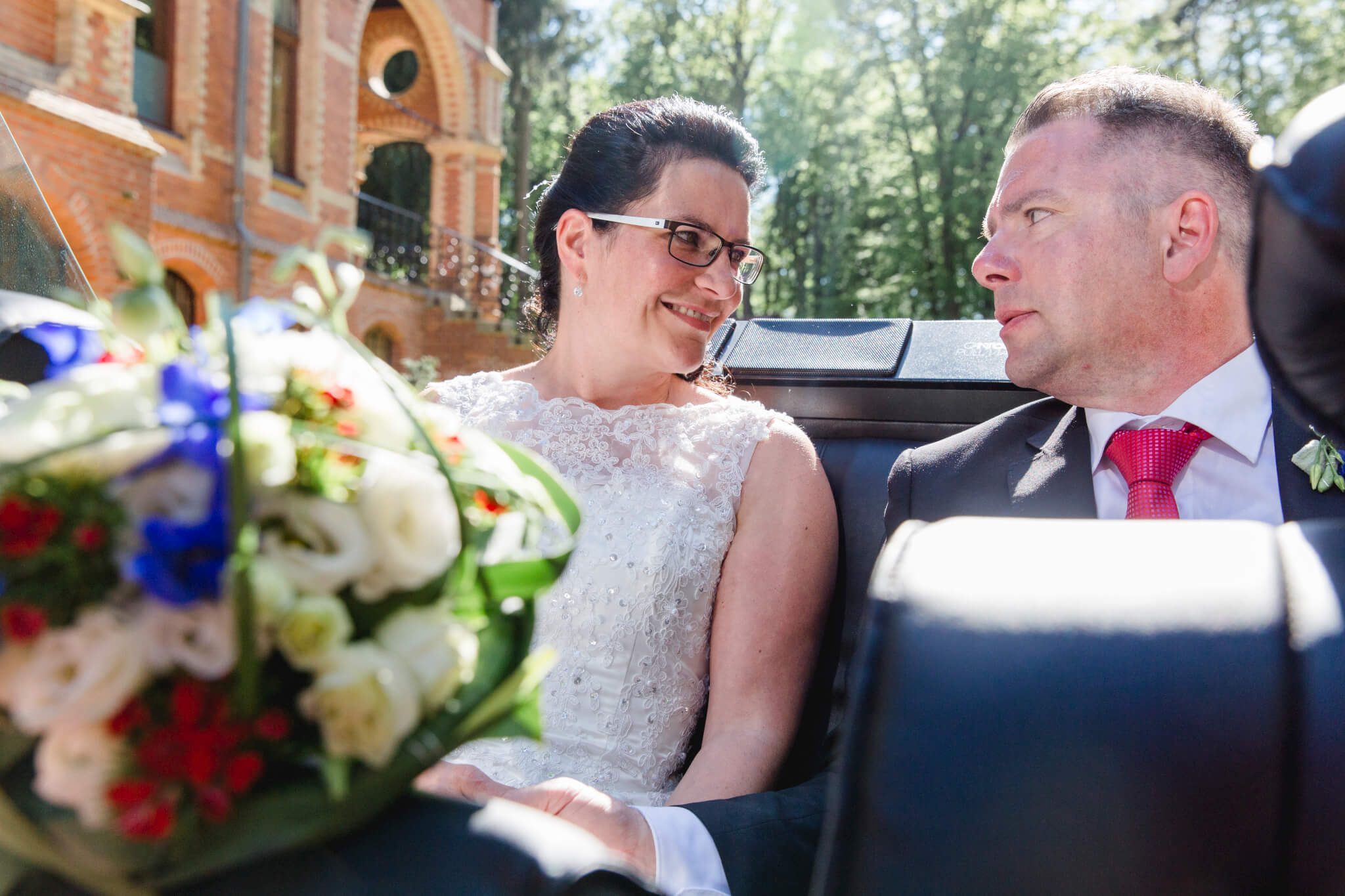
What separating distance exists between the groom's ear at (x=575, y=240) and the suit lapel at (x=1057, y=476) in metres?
1.10

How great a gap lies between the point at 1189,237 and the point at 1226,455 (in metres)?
0.47

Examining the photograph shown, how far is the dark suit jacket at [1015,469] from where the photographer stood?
192 cm

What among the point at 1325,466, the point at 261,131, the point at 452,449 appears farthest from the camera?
the point at 261,131

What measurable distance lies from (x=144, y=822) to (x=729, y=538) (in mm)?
1558

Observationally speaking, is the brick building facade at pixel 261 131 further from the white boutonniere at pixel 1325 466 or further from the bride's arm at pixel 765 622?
the white boutonniere at pixel 1325 466

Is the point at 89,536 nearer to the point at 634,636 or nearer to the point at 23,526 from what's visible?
the point at 23,526

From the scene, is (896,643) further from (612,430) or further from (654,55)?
(654,55)

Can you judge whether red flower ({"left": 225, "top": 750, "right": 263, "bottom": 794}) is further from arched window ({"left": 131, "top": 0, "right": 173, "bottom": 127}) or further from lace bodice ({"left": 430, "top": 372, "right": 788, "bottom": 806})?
arched window ({"left": 131, "top": 0, "right": 173, "bottom": 127})

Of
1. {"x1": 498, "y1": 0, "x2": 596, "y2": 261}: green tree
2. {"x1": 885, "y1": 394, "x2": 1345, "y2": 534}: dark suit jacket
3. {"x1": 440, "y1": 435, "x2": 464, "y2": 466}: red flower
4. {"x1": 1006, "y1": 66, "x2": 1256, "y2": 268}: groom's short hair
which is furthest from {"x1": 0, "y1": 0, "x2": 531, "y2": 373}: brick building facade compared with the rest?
{"x1": 440, "y1": 435, "x2": 464, "y2": 466}: red flower

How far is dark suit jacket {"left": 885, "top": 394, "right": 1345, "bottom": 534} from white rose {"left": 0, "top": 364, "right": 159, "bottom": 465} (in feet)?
5.20

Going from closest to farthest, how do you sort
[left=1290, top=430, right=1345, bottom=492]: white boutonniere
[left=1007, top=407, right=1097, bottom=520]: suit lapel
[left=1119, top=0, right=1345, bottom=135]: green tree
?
[left=1290, top=430, right=1345, bottom=492]: white boutonniere, [left=1007, top=407, right=1097, bottom=520]: suit lapel, [left=1119, top=0, right=1345, bottom=135]: green tree

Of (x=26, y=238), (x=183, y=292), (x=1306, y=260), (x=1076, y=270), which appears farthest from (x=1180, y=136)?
(x=183, y=292)

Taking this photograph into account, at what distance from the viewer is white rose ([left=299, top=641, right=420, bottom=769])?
2.19ft

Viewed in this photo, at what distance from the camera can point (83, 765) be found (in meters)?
0.64
